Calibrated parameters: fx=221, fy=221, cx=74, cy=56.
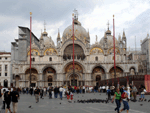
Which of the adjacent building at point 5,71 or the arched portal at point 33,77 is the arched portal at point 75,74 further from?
the adjacent building at point 5,71

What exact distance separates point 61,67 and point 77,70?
15.5ft

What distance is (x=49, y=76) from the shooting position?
62312 millimetres

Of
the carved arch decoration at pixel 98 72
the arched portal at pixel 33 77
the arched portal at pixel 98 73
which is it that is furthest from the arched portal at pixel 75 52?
the arched portal at pixel 33 77

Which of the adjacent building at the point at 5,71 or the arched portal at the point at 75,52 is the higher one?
the arched portal at the point at 75,52

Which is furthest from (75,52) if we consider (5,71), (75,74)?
(5,71)

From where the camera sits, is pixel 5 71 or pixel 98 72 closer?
pixel 98 72

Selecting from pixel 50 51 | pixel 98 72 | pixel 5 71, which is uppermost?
pixel 50 51

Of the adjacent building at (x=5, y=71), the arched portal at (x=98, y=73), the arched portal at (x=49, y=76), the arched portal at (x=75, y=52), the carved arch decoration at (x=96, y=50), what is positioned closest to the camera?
the arched portal at (x=49, y=76)

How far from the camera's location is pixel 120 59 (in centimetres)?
6244

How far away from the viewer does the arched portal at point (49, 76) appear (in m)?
61.8

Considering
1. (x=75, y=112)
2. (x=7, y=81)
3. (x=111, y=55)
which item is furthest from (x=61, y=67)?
(x=75, y=112)

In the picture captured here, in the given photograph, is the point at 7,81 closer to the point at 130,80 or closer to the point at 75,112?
the point at 130,80

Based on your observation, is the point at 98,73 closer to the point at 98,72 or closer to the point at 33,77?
the point at 98,72

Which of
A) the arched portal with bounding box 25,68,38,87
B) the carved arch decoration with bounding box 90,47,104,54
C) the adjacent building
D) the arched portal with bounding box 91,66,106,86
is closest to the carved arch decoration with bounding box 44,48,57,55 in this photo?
the arched portal with bounding box 25,68,38,87
